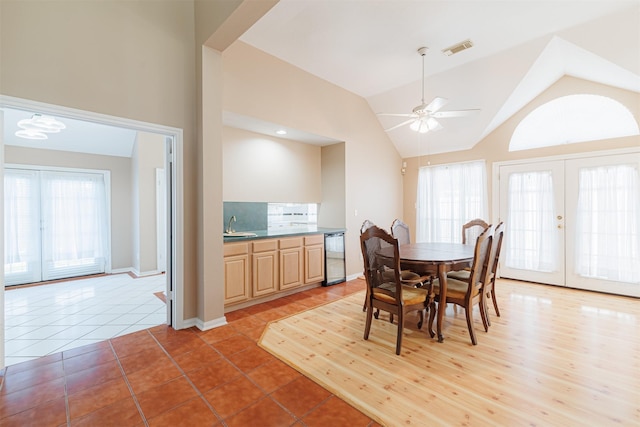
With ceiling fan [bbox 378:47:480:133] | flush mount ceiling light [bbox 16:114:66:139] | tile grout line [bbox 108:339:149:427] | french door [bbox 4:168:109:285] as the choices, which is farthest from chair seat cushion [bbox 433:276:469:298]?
french door [bbox 4:168:109:285]

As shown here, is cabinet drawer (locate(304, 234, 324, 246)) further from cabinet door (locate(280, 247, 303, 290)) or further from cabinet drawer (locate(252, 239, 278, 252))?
cabinet drawer (locate(252, 239, 278, 252))

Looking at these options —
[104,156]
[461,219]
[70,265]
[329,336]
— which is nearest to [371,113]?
[461,219]

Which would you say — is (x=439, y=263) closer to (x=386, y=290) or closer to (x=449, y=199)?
(x=386, y=290)

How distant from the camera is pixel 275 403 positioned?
70.3 inches

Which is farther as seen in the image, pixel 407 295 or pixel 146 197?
pixel 146 197

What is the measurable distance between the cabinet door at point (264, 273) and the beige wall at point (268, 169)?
3.28 ft

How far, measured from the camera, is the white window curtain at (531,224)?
4.35 meters

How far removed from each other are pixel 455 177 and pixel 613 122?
7.11 feet

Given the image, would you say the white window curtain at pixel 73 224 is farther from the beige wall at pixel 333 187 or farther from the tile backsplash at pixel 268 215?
the beige wall at pixel 333 187

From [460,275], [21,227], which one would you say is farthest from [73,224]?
[460,275]

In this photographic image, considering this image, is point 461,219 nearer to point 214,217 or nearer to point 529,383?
point 529,383

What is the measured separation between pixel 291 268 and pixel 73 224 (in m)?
4.40

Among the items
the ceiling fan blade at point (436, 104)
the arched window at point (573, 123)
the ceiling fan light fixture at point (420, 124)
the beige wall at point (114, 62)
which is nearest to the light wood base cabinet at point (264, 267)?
the beige wall at point (114, 62)

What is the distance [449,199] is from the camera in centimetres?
538
